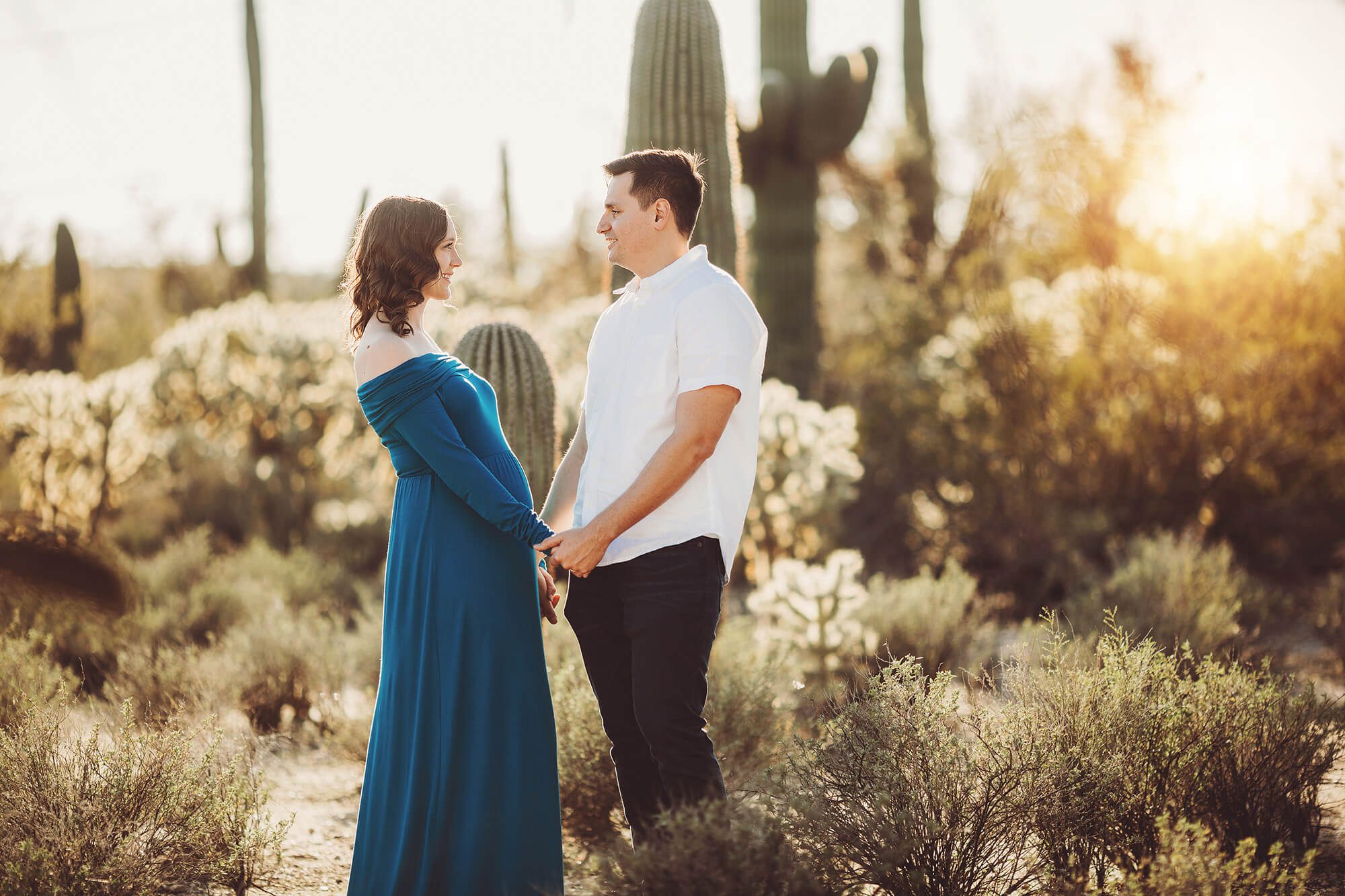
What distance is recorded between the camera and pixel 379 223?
310 cm

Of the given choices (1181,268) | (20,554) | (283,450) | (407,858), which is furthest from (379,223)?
(283,450)

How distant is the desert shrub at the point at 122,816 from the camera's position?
116 inches

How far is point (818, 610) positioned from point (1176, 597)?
1991 mm

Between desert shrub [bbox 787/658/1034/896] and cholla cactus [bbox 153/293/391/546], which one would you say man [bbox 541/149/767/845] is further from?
cholla cactus [bbox 153/293/391/546]

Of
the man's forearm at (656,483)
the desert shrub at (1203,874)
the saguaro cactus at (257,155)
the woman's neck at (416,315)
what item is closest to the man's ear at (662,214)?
the man's forearm at (656,483)

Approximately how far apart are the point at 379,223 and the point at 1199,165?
7.26m

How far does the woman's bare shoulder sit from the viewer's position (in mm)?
3014

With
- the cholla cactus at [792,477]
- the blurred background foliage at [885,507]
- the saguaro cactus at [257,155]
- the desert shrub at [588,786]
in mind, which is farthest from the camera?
the saguaro cactus at [257,155]

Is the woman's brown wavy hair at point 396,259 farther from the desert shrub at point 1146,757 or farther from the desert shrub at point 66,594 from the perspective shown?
the desert shrub at point 1146,757

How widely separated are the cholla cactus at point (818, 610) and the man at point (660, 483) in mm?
2820

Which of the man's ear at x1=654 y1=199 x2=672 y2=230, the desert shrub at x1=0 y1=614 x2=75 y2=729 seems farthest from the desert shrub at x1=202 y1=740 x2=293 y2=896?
the man's ear at x1=654 y1=199 x2=672 y2=230

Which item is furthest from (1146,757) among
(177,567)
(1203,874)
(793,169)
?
(793,169)

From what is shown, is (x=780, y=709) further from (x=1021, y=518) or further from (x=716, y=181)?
(x=1021, y=518)

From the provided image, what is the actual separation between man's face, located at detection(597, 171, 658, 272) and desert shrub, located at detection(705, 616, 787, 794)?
1840mm
